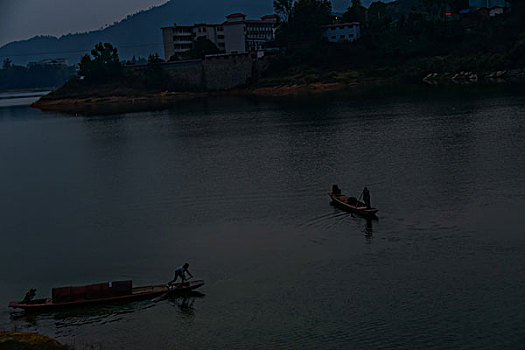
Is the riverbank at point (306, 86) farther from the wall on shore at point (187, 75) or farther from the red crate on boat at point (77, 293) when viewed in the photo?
the red crate on boat at point (77, 293)

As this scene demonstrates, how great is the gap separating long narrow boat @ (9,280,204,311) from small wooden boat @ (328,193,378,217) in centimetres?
1679

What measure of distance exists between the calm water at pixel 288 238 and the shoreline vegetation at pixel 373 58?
253 feet

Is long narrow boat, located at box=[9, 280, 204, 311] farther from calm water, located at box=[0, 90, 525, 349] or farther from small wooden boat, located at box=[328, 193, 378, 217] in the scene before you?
small wooden boat, located at box=[328, 193, 378, 217]

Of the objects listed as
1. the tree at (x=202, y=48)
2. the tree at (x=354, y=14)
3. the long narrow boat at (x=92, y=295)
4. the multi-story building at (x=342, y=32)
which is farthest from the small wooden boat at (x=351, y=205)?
the tree at (x=202, y=48)

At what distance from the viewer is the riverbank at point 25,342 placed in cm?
2494

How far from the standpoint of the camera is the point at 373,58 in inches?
7116

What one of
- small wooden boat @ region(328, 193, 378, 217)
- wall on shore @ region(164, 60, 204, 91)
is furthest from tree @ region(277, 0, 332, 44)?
small wooden boat @ region(328, 193, 378, 217)

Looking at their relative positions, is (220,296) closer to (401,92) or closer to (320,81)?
(401,92)

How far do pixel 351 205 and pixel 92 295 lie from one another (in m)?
21.9

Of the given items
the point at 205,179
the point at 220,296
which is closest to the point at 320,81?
the point at 205,179

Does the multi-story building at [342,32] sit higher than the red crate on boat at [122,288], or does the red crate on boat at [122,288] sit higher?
the multi-story building at [342,32]

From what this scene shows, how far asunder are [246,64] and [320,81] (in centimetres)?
2819

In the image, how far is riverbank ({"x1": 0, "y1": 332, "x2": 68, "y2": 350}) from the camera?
2494 centimetres

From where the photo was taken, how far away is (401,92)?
141 m
